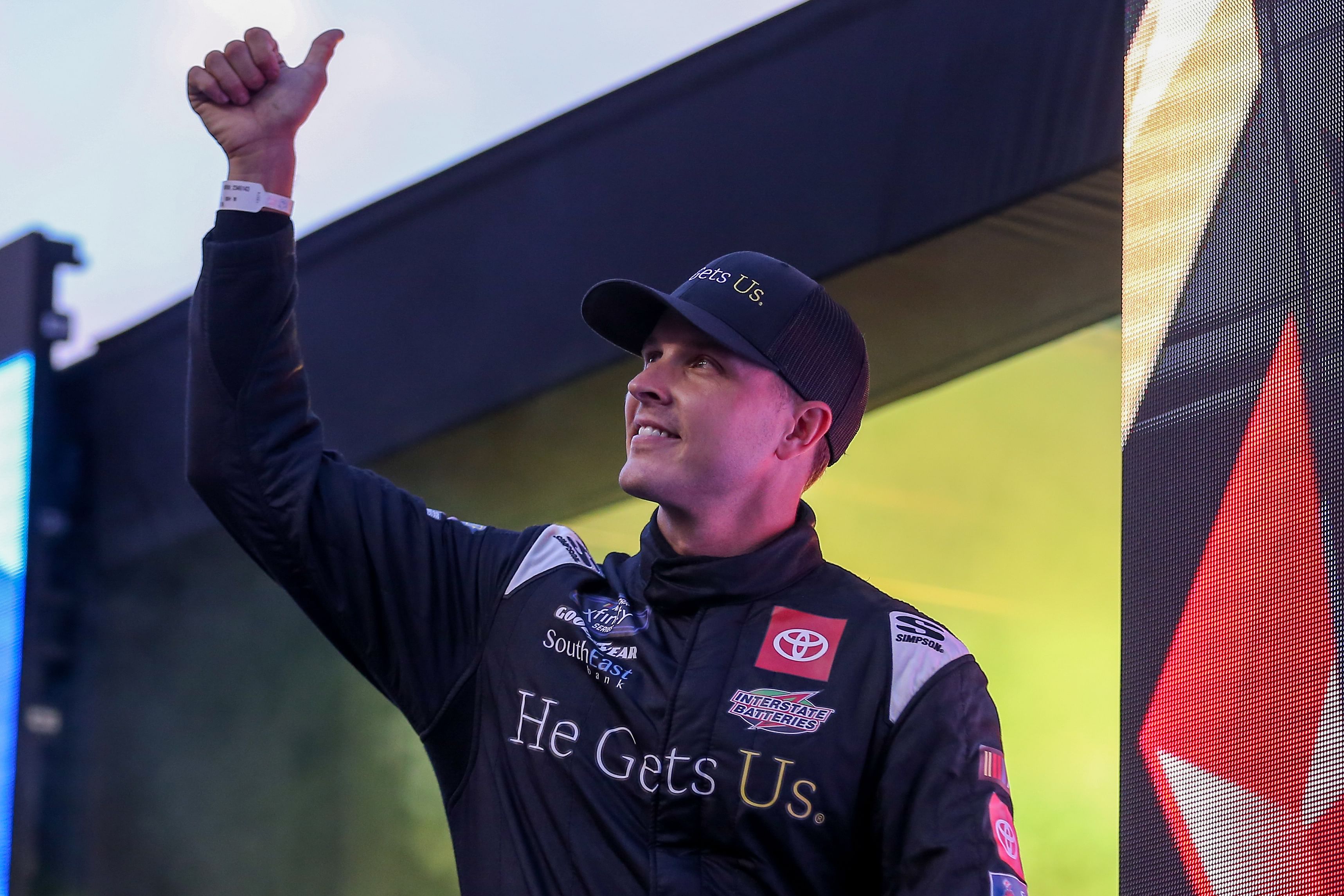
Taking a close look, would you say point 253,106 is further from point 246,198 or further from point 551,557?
point 551,557

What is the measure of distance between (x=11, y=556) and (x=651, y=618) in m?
3.05

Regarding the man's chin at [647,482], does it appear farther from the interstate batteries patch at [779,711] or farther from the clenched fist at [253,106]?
the clenched fist at [253,106]

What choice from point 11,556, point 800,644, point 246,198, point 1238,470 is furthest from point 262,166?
point 11,556

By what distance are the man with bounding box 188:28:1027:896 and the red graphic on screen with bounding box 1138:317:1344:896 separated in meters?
0.36

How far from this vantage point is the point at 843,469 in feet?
11.5

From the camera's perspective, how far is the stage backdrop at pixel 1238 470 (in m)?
1.57

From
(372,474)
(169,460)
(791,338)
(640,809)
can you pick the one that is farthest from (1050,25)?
(169,460)

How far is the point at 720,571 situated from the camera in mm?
1507

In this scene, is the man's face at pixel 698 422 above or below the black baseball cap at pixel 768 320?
below

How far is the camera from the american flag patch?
1364 millimetres

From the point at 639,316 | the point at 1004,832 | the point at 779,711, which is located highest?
the point at 639,316

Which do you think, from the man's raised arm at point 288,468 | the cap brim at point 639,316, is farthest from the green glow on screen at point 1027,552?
the man's raised arm at point 288,468

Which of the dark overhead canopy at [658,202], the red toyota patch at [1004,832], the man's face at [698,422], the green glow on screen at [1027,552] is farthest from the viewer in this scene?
the green glow on screen at [1027,552]

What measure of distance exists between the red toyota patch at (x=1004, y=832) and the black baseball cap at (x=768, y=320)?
472 mm
